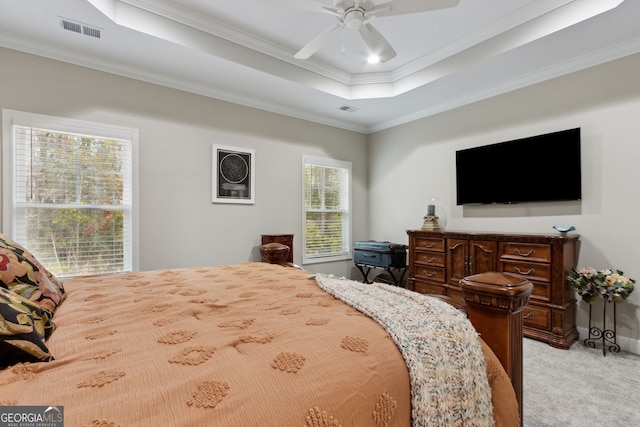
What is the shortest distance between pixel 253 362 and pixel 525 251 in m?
3.20

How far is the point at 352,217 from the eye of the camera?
207 inches

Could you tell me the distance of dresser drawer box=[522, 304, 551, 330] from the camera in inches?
118

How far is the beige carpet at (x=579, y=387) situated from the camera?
1.90m

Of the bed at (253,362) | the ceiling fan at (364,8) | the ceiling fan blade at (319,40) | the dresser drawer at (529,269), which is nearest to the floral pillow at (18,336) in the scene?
the bed at (253,362)

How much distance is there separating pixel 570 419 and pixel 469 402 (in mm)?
1517

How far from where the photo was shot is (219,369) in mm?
834

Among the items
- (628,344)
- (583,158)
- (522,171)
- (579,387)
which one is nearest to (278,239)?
(522,171)

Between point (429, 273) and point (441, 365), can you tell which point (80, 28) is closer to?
point (441, 365)

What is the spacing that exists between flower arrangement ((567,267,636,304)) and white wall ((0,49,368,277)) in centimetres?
308

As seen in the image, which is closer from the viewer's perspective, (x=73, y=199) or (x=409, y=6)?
(x=409, y=6)

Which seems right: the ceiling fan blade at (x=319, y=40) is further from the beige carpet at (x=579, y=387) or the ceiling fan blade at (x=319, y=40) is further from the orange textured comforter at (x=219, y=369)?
the beige carpet at (x=579, y=387)

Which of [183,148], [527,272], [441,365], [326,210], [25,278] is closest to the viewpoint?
[441,365]

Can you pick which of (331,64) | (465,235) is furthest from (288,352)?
(331,64)

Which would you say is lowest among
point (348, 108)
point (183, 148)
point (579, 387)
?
point (579, 387)
